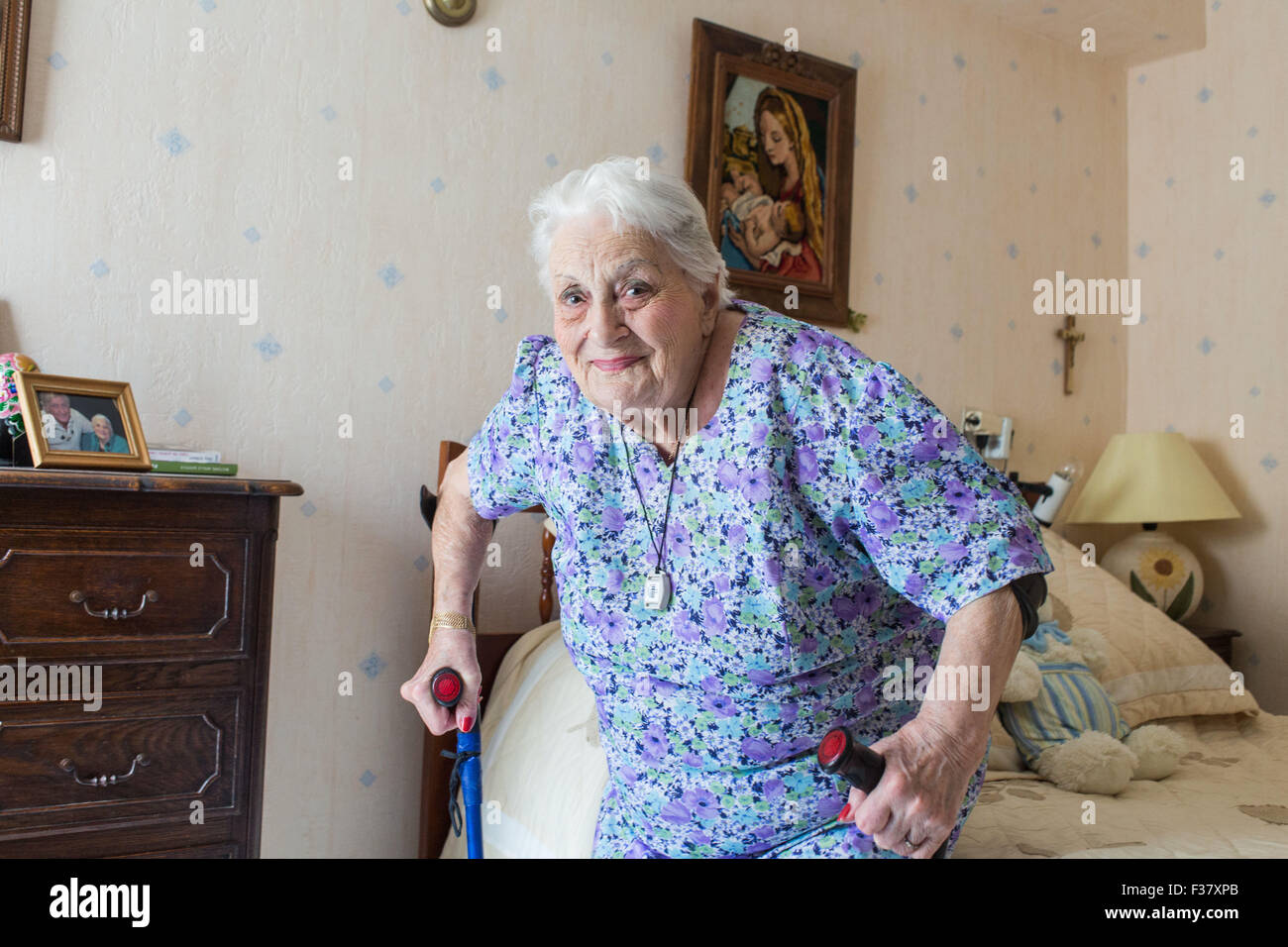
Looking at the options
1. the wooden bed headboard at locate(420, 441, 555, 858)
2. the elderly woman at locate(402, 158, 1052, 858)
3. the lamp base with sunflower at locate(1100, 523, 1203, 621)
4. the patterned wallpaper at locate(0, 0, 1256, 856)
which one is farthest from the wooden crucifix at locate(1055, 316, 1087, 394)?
the elderly woman at locate(402, 158, 1052, 858)

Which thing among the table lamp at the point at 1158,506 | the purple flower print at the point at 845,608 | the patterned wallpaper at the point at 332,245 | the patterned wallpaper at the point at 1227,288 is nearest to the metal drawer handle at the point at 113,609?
the patterned wallpaper at the point at 332,245

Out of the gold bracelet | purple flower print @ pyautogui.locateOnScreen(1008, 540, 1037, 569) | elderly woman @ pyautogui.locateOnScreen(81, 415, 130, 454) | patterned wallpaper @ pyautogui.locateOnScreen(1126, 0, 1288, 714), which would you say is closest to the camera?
purple flower print @ pyautogui.locateOnScreen(1008, 540, 1037, 569)

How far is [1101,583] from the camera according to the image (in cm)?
268

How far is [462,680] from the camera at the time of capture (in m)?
1.40

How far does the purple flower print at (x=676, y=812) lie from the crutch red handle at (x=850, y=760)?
11.9 inches

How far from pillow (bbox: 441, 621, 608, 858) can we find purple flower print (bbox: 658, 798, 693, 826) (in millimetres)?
300

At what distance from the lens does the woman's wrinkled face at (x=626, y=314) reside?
4.13ft

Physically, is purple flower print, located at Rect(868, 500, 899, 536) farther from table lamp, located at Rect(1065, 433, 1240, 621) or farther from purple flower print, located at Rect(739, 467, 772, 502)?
table lamp, located at Rect(1065, 433, 1240, 621)

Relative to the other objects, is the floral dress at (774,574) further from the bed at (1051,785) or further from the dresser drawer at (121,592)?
the dresser drawer at (121,592)

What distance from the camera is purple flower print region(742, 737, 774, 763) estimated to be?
1.23m

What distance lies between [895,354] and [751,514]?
2.05m

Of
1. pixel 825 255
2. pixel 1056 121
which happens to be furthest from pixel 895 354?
pixel 1056 121

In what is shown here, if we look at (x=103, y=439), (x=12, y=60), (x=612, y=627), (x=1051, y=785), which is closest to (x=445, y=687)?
(x=612, y=627)
